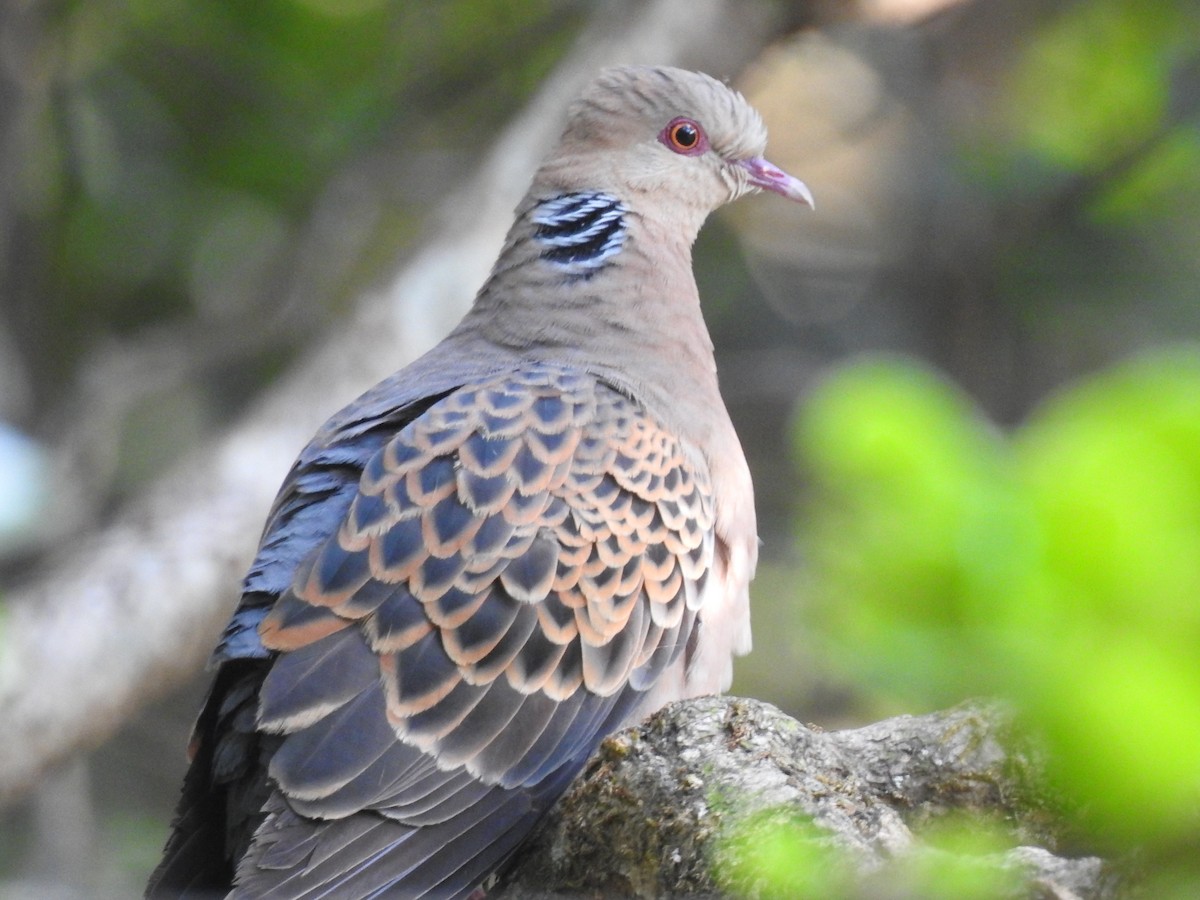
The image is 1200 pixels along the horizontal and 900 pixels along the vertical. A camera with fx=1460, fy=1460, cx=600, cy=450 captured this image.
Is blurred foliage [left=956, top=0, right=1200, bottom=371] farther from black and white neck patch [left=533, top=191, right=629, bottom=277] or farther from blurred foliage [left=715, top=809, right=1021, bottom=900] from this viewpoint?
blurred foliage [left=715, top=809, right=1021, bottom=900]

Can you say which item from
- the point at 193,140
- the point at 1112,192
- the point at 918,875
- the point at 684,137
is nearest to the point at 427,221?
the point at 193,140

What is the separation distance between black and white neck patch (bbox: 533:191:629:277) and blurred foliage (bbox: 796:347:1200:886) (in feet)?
8.48

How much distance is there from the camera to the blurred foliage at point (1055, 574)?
0.64m

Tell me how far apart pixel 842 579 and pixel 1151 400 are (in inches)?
7.1

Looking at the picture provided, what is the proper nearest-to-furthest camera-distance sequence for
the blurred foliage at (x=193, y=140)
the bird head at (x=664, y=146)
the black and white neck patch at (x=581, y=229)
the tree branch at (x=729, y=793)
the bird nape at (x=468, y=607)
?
1. the tree branch at (x=729, y=793)
2. the bird nape at (x=468, y=607)
3. the black and white neck patch at (x=581, y=229)
4. the bird head at (x=664, y=146)
5. the blurred foliage at (x=193, y=140)

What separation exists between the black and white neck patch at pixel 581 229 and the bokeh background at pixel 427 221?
5.90 feet

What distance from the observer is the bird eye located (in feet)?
11.7

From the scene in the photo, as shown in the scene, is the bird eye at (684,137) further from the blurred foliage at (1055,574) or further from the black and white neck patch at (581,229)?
the blurred foliage at (1055,574)

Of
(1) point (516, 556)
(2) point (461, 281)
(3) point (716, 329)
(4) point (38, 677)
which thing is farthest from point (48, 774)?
(3) point (716, 329)

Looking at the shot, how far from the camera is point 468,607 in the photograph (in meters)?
2.49

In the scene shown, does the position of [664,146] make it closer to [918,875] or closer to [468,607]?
[468,607]

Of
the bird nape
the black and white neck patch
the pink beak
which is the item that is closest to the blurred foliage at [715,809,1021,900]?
the bird nape

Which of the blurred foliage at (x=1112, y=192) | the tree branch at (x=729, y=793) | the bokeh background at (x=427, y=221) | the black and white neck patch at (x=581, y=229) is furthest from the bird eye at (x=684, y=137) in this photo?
the blurred foliage at (x=1112, y=192)

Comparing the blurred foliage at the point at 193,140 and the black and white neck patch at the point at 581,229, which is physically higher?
the blurred foliage at the point at 193,140
